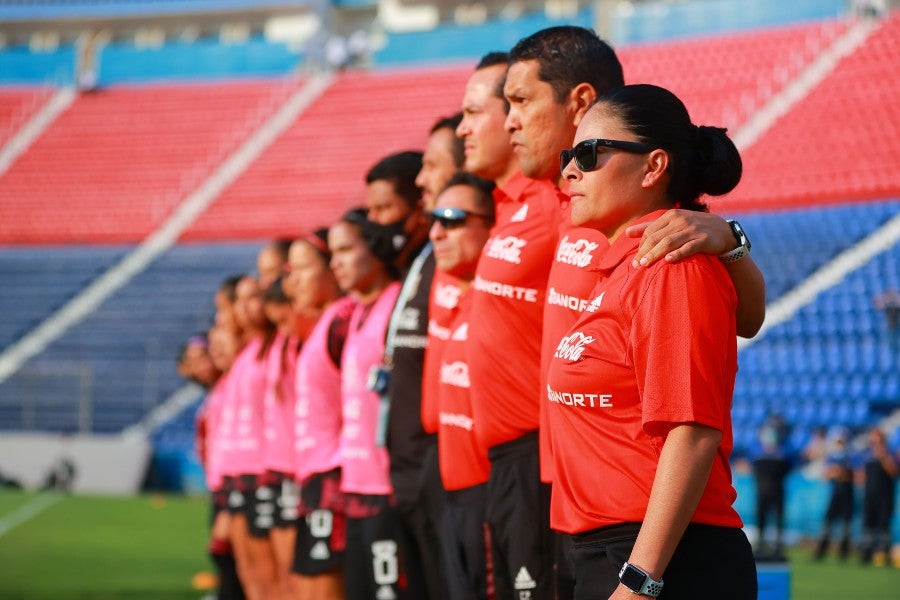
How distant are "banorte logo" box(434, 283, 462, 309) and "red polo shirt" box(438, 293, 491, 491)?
23 centimetres

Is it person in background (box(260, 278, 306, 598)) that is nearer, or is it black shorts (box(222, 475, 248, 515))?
person in background (box(260, 278, 306, 598))

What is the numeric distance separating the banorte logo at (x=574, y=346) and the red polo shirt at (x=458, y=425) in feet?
4.74

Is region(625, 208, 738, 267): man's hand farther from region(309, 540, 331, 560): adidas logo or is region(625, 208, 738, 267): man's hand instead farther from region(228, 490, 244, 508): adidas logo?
region(228, 490, 244, 508): adidas logo

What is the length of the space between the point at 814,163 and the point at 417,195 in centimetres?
1873

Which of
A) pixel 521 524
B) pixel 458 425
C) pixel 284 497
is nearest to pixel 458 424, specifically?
pixel 458 425

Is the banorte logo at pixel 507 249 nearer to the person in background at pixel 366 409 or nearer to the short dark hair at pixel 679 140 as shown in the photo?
the short dark hair at pixel 679 140

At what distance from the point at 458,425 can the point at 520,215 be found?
2.70 feet

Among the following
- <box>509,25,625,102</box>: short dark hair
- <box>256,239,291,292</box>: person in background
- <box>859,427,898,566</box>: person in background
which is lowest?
<box>859,427,898,566</box>: person in background

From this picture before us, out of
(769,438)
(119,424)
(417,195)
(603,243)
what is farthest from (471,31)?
(603,243)

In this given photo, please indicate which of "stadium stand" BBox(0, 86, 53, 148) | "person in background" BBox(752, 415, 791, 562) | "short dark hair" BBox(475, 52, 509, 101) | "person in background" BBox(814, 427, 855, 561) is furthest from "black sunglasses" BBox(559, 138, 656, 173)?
"stadium stand" BBox(0, 86, 53, 148)

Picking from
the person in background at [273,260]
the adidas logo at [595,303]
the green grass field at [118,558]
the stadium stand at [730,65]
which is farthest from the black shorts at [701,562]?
the stadium stand at [730,65]

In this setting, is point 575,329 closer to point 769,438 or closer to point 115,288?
point 769,438

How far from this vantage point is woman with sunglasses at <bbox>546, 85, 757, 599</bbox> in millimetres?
2953

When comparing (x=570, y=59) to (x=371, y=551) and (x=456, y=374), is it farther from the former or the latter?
(x=371, y=551)
